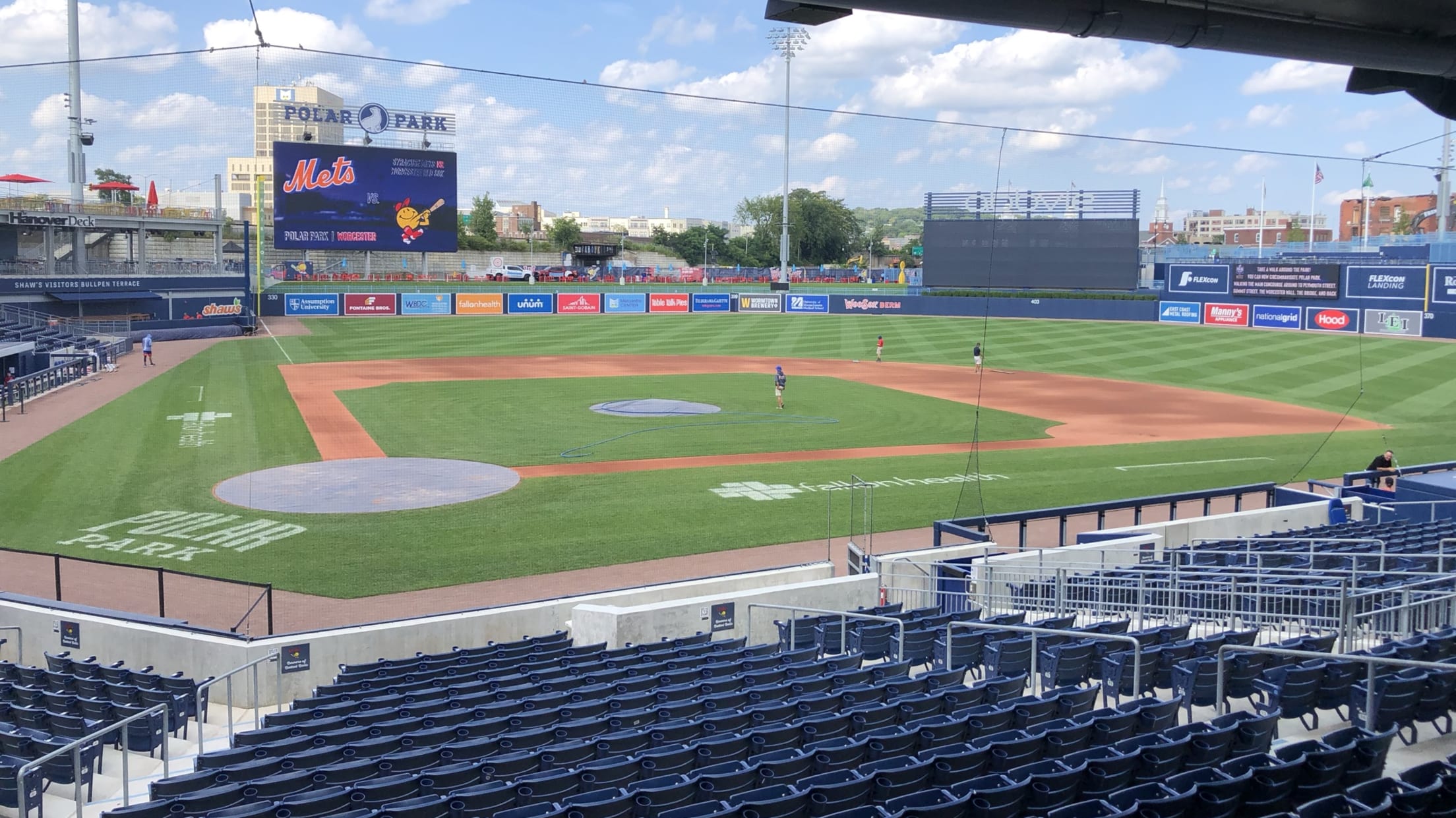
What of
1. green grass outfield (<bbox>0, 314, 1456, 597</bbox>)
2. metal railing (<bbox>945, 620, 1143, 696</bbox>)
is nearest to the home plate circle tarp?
green grass outfield (<bbox>0, 314, 1456, 597</bbox>)

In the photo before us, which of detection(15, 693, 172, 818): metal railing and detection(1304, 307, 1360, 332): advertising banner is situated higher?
detection(1304, 307, 1360, 332): advertising banner

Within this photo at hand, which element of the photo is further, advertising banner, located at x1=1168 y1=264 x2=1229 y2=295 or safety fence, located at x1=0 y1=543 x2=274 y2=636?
advertising banner, located at x1=1168 y1=264 x2=1229 y2=295

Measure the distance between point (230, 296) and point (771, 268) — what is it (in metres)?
41.9

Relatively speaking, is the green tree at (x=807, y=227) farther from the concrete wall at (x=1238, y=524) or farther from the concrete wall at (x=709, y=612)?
the concrete wall at (x=709, y=612)

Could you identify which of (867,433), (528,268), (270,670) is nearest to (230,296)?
(528,268)

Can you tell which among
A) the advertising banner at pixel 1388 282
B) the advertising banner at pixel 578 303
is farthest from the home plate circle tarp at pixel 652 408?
the advertising banner at pixel 1388 282

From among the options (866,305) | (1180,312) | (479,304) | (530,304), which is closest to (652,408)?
(479,304)

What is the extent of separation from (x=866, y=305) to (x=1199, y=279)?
20631 mm

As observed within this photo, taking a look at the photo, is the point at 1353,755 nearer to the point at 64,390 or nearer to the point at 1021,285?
the point at 64,390

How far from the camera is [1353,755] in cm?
664

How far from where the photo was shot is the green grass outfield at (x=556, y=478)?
18.5m

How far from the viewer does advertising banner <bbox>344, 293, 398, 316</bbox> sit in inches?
2421

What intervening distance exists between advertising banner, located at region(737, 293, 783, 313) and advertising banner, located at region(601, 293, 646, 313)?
7.07m

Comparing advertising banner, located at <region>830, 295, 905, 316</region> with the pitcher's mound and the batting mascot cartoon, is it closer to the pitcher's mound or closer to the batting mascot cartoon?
the batting mascot cartoon
